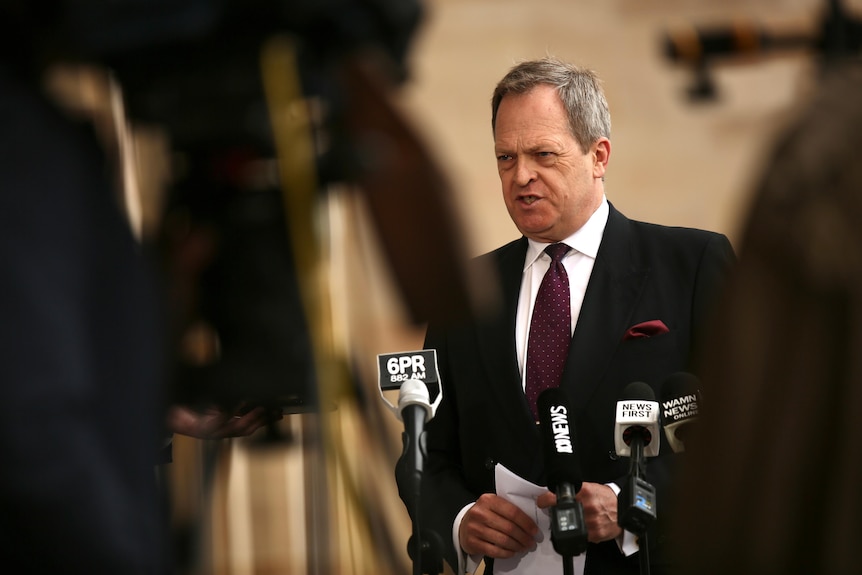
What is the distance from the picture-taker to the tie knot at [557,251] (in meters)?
3.23

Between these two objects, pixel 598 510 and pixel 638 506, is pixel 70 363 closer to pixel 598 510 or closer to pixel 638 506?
pixel 638 506

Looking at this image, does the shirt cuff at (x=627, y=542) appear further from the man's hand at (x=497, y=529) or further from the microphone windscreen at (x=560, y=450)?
the microphone windscreen at (x=560, y=450)

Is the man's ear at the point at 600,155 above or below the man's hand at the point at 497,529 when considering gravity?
above

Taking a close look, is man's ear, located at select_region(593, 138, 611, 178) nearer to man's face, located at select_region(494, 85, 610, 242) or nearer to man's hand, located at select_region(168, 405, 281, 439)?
man's face, located at select_region(494, 85, 610, 242)

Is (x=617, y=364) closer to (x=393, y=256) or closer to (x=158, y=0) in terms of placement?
(x=393, y=256)

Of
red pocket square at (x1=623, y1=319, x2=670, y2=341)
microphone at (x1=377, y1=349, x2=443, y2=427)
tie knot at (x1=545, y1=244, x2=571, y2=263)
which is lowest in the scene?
microphone at (x1=377, y1=349, x2=443, y2=427)

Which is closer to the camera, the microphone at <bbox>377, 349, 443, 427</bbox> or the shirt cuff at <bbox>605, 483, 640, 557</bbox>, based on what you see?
the microphone at <bbox>377, 349, 443, 427</bbox>

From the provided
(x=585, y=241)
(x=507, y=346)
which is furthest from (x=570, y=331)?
(x=585, y=241)

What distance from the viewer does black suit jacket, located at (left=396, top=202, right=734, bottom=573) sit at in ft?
9.62

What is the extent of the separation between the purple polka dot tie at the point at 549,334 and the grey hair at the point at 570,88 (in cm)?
40

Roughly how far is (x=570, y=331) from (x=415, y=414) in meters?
0.82

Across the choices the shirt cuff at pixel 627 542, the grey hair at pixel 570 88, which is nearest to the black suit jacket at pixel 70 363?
the shirt cuff at pixel 627 542

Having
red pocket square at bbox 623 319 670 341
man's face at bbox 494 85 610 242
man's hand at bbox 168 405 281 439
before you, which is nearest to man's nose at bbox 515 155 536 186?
man's face at bbox 494 85 610 242

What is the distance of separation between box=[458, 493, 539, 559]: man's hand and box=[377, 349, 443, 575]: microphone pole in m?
0.28
